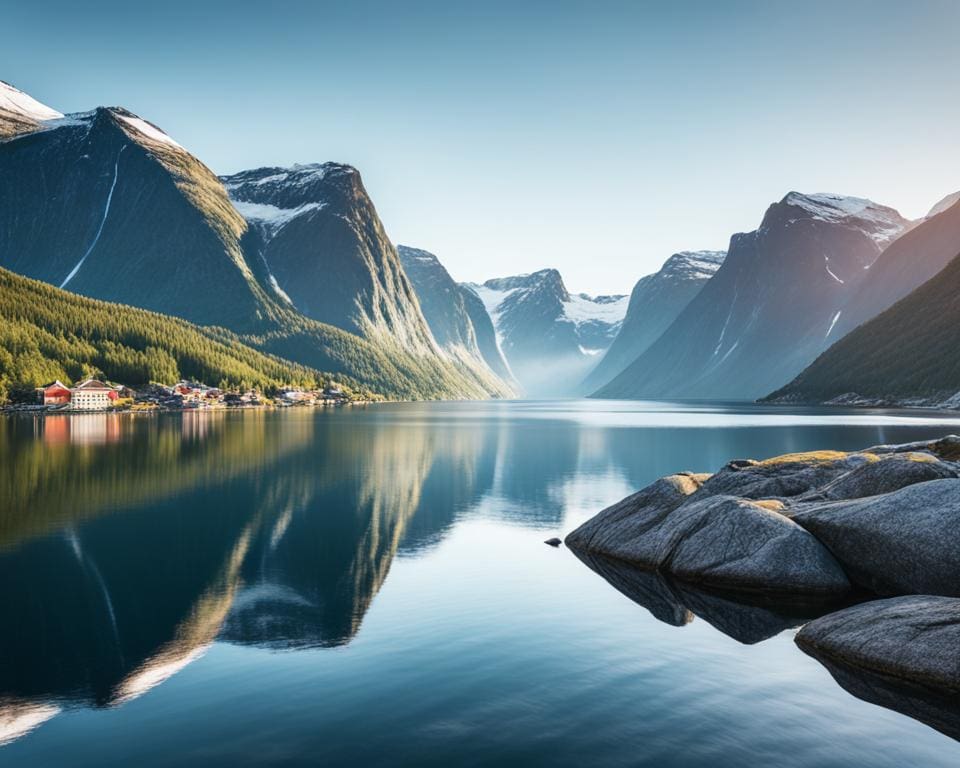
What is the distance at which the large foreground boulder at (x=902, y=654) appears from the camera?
51.4ft

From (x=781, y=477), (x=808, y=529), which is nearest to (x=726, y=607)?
(x=808, y=529)

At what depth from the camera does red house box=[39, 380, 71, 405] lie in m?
158

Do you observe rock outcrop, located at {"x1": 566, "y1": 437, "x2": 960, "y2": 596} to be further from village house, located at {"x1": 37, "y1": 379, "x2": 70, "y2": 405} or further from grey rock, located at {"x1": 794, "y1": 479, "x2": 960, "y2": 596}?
village house, located at {"x1": 37, "y1": 379, "x2": 70, "y2": 405}

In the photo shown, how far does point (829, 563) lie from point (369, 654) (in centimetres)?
1544

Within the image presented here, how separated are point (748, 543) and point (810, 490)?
8.53 m

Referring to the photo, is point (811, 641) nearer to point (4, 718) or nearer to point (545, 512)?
point (4, 718)

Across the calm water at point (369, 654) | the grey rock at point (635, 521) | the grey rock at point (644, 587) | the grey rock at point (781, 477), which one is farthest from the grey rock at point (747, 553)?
the grey rock at point (781, 477)

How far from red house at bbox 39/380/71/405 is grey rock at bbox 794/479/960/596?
560 ft

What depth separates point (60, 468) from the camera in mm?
A: 57938

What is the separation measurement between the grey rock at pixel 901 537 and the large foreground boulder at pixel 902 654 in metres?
2.33

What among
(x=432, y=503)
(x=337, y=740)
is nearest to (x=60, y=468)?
(x=432, y=503)

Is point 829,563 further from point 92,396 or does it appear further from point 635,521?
point 92,396

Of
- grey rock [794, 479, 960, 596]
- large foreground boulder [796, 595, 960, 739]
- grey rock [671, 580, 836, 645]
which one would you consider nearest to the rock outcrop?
grey rock [794, 479, 960, 596]

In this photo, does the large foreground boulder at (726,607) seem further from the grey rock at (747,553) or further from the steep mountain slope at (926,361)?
the steep mountain slope at (926,361)
